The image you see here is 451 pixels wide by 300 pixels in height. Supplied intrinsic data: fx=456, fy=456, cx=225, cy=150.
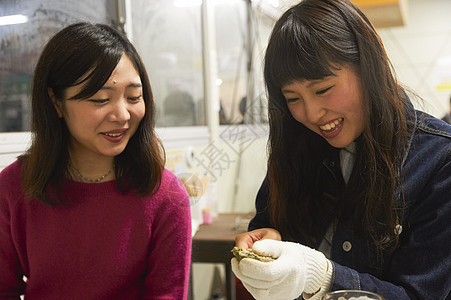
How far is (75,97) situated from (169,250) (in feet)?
1.43

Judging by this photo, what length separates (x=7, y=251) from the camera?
42.5 inches

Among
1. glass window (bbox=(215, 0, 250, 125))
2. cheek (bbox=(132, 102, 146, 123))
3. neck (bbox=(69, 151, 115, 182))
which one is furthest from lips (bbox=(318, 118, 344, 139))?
glass window (bbox=(215, 0, 250, 125))

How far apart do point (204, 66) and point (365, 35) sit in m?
1.49

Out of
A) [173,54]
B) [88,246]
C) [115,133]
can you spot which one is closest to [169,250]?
[88,246]

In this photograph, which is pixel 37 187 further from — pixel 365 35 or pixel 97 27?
pixel 365 35

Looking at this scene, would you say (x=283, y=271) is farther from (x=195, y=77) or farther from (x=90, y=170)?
(x=195, y=77)

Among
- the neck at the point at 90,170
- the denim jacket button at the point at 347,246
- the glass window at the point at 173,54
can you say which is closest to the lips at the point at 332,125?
the denim jacket button at the point at 347,246

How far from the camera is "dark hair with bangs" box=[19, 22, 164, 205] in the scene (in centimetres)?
100

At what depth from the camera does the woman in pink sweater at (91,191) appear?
102cm

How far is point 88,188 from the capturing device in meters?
1.11

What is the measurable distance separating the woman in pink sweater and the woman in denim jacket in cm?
28

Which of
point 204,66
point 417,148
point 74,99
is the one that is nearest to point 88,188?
point 74,99

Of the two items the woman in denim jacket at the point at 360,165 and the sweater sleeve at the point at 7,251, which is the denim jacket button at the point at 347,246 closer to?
the woman in denim jacket at the point at 360,165

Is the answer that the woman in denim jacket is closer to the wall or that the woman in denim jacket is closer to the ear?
the ear
